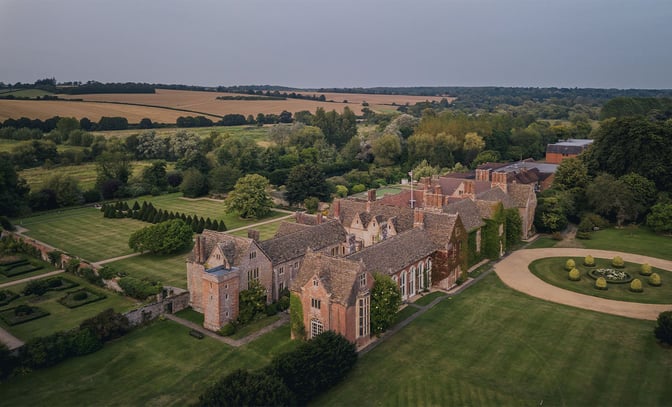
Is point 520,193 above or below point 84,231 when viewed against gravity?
above

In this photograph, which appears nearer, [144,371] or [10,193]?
[144,371]

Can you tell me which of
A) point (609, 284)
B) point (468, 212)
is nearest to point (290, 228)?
point (468, 212)

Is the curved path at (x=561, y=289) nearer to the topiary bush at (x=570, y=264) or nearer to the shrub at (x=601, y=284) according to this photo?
the shrub at (x=601, y=284)

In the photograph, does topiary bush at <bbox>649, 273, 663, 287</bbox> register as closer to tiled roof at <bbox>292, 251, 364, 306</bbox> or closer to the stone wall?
tiled roof at <bbox>292, 251, 364, 306</bbox>

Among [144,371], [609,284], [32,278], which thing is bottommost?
[144,371]

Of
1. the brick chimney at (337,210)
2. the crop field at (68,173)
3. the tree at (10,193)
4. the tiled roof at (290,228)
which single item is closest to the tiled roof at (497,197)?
the brick chimney at (337,210)

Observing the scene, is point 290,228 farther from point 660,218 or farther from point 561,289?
point 660,218
